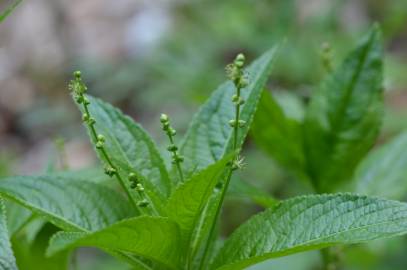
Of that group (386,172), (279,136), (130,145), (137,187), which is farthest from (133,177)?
(386,172)

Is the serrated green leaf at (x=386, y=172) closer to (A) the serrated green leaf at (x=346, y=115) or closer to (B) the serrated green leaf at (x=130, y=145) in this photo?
(A) the serrated green leaf at (x=346, y=115)

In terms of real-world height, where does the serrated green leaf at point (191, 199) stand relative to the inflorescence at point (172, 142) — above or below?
below

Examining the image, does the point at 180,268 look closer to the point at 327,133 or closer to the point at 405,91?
the point at 327,133

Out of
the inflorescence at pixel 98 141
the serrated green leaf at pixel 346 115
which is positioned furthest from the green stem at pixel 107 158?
the serrated green leaf at pixel 346 115

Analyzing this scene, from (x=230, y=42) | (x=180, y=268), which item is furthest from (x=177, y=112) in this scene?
(x=180, y=268)

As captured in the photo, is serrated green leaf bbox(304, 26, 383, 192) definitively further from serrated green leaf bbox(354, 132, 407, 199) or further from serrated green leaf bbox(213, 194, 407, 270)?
serrated green leaf bbox(213, 194, 407, 270)

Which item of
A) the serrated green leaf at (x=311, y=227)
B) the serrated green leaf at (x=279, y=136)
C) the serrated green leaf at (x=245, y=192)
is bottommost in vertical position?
the serrated green leaf at (x=311, y=227)

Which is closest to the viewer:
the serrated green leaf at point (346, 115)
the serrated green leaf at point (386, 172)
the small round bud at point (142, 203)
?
the small round bud at point (142, 203)
